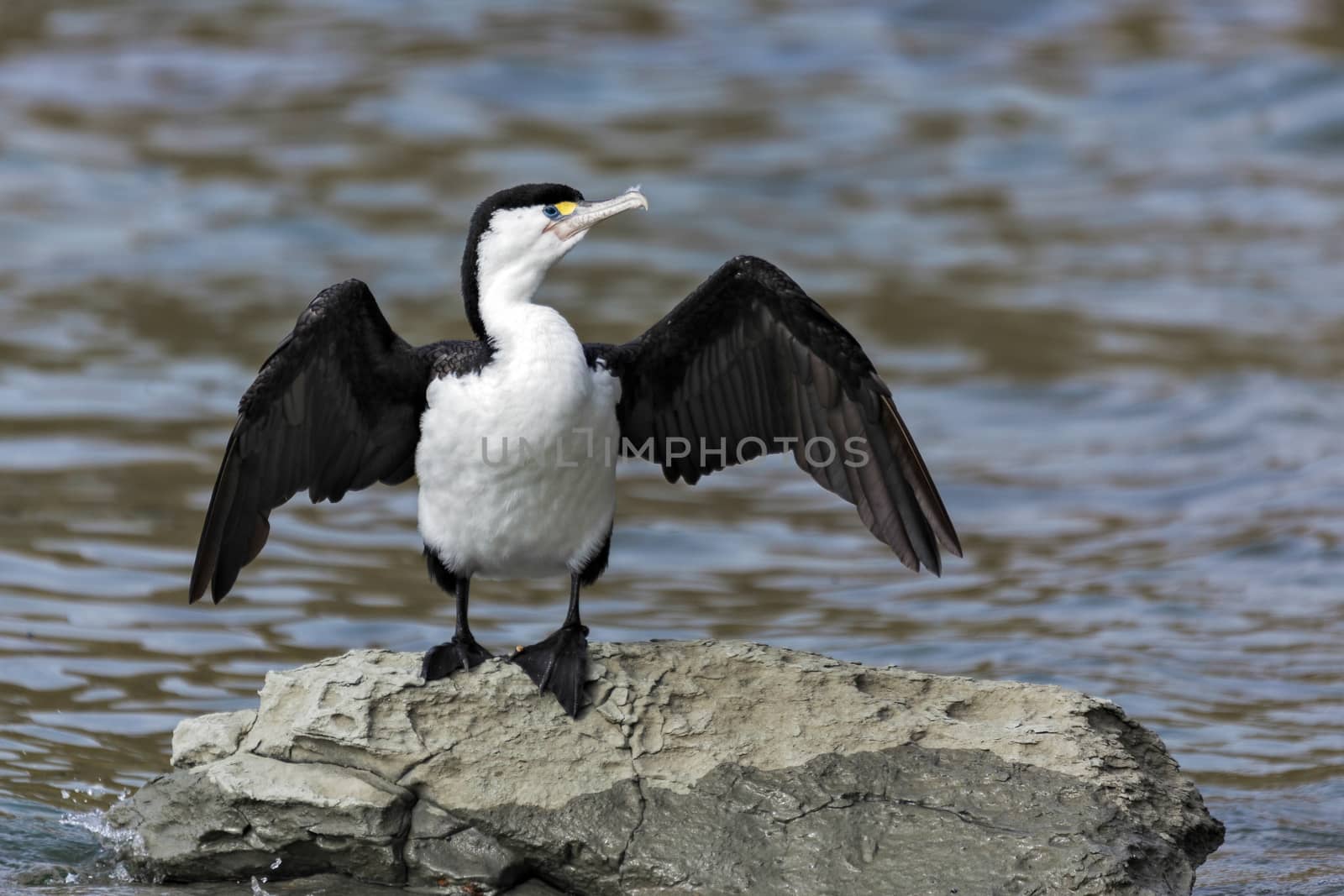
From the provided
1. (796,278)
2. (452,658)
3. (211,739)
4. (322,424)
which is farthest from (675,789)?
(796,278)

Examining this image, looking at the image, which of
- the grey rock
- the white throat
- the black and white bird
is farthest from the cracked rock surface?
the white throat

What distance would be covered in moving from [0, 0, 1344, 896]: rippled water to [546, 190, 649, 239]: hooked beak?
2300 millimetres

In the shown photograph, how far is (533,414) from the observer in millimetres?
5512

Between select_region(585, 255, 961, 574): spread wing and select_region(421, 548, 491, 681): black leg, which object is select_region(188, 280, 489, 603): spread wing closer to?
select_region(421, 548, 491, 681): black leg

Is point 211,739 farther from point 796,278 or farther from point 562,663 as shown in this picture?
point 796,278

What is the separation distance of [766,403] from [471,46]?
46.1 ft

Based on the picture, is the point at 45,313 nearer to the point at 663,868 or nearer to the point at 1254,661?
the point at 1254,661

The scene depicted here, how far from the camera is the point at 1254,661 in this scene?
352 inches

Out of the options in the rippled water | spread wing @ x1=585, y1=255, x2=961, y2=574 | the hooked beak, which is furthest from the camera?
the rippled water

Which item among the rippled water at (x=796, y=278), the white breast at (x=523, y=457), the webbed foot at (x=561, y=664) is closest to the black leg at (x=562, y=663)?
the webbed foot at (x=561, y=664)

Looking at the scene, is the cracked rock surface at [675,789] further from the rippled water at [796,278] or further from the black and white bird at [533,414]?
the rippled water at [796,278]

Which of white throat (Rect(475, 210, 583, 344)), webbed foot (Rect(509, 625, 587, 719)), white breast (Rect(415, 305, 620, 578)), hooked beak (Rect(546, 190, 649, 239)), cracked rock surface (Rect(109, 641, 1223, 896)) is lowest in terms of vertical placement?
cracked rock surface (Rect(109, 641, 1223, 896))

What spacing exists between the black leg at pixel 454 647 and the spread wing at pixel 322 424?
347mm

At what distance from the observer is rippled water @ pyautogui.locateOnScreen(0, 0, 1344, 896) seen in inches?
342
